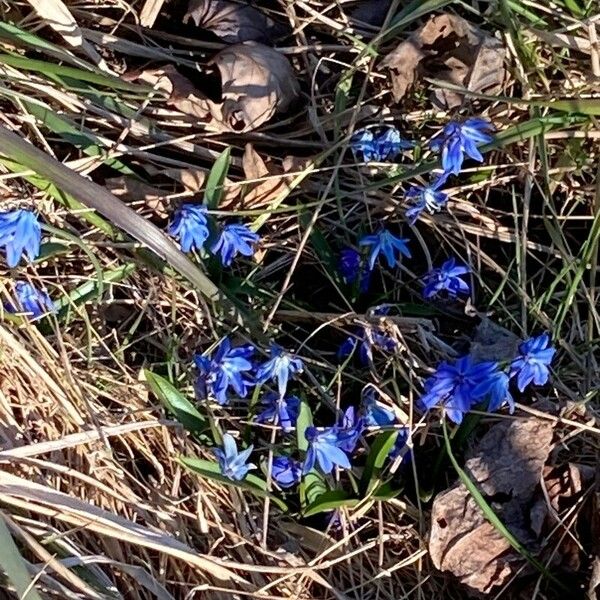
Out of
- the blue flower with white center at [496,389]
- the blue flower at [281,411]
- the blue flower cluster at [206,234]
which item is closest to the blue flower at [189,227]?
the blue flower cluster at [206,234]

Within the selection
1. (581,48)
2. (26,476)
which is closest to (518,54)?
(581,48)

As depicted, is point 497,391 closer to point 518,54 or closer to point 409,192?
point 409,192

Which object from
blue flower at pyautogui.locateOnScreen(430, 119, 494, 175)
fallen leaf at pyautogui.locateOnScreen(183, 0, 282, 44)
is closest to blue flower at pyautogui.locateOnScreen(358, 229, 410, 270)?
blue flower at pyautogui.locateOnScreen(430, 119, 494, 175)

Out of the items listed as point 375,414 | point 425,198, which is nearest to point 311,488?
point 375,414

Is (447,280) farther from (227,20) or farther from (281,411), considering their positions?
(227,20)

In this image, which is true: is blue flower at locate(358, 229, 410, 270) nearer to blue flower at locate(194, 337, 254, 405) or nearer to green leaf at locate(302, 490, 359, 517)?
blue flower at locate(194, 337, 254, 405)

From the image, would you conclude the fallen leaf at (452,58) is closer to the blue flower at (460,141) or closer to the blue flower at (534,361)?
the blue flower at (460,141)

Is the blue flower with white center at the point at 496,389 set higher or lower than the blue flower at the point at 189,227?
lower
